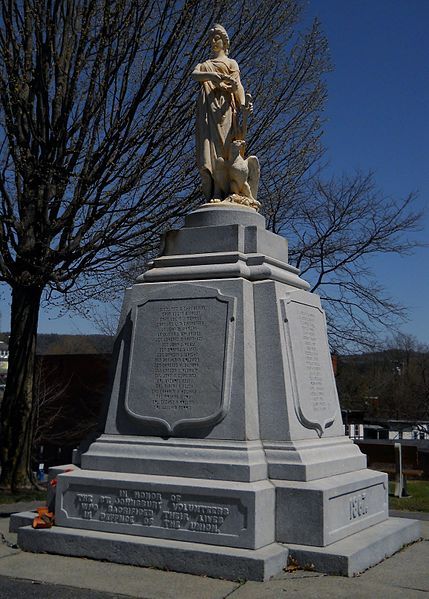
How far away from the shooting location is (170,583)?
17.8ft

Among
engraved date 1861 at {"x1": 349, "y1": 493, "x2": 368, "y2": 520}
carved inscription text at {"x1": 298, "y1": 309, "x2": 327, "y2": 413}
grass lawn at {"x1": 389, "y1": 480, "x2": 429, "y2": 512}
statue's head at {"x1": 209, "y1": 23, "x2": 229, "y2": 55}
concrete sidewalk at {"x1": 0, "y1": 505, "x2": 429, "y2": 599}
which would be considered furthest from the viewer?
grass lawn at {"x1": 389, "y1": 480, "x2": 429, "y2": 512}

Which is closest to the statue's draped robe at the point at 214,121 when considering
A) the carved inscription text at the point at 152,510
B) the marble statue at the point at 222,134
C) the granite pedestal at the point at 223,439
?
the marble statue at the point at 222,134

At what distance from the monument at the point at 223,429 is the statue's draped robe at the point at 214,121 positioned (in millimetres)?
15

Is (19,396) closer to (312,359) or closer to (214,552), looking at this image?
(312,359)

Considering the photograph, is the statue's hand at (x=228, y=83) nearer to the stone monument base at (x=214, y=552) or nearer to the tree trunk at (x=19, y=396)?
the stone monument base at (x=214, y=552)

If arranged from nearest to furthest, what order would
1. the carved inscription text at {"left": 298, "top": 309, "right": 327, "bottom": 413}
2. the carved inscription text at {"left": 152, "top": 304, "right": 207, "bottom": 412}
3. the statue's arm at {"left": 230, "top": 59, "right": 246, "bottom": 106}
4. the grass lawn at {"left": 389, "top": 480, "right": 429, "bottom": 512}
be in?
the carved inscription text at {"left": 152, "top": 304, "right": 207, "bottom": 412} < the carved inscription text at {"left": 298, "top": 309, "right": 327, "bottom": 413} < the statue's arm at {"left": 230, "top": 59, "right": 246, "bottom": 106} < the grass lawn at {"left": 389, "top": 480, "right": 429, "bottom": 512}

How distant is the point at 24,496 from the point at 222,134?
6.61 meters

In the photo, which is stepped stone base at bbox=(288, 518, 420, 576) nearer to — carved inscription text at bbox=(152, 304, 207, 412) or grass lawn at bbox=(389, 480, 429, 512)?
carved inscription text at bbox=(152, 304, 207, 412)

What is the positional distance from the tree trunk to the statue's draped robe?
214 inches

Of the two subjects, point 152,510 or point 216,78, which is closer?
point 152,510

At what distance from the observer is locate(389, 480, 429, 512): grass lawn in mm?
10812

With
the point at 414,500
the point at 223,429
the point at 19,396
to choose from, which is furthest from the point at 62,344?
the point at 223,429

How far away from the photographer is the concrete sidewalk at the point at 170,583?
5.18 meters

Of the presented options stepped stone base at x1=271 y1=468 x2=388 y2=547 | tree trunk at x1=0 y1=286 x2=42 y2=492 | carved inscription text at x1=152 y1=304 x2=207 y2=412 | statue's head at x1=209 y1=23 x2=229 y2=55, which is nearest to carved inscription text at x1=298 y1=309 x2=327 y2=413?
stepped stone base at x1=271 y1=468 x2=388 y2=547
